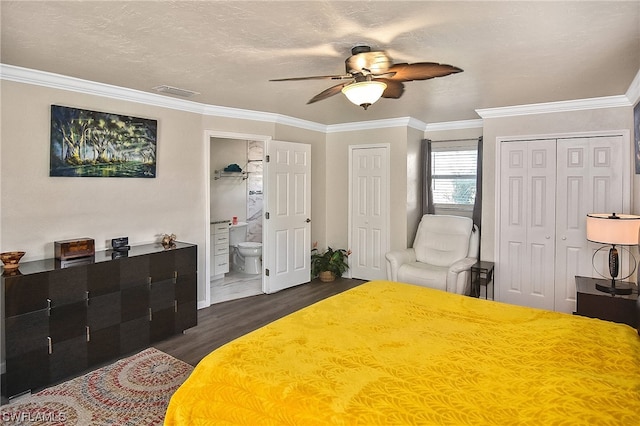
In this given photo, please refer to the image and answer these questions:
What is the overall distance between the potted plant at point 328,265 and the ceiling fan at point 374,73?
3.41m

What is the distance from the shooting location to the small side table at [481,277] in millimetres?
4359

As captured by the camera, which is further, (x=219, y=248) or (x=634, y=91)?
(x=219, y=248)

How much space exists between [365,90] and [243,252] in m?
4.16

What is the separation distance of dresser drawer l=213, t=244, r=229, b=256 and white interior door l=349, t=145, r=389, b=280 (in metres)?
1.88

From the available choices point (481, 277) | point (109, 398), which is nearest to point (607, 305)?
point (481, 277)

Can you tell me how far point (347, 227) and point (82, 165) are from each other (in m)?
3.63

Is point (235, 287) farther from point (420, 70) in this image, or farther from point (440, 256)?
point (420, 70)

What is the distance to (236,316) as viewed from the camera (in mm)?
4250

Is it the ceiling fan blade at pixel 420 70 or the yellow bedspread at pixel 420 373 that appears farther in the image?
the ceiling fan blade at pixel 420 70

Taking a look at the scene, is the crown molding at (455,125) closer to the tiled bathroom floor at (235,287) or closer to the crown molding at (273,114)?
the crown molding at (273,114)

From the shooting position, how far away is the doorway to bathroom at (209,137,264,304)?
18.5ft

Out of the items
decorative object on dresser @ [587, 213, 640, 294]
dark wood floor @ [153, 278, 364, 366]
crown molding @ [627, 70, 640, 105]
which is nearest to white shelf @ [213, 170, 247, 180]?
dark wood floor @ [153, 278, 364, 366]

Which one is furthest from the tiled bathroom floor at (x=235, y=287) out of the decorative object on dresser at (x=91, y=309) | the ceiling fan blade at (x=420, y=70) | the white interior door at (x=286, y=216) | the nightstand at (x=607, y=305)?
the nightstand at (x=607, y=305)

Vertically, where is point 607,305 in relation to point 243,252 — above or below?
below
